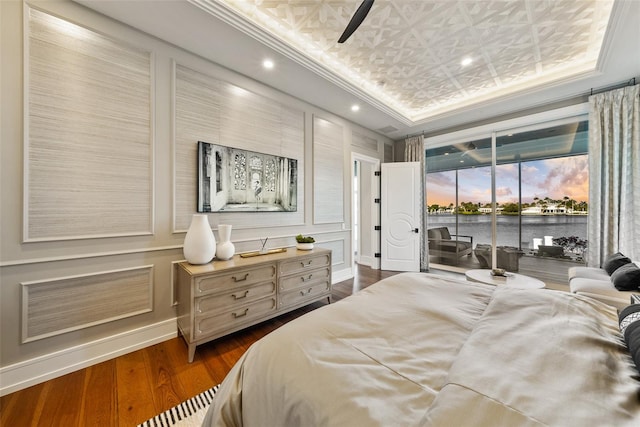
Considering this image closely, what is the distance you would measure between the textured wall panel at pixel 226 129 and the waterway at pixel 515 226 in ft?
10.5

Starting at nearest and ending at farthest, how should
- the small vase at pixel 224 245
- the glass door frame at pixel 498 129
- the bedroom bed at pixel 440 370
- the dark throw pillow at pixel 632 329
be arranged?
1. the bedroom bed at pixel 440 370
2. the dark throw pillow at pixel 632 329
3. the small vase at pixel 224 245
4. the glass door frame at pixel 498 129

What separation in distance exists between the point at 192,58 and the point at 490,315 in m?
3.17

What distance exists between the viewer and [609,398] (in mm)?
620

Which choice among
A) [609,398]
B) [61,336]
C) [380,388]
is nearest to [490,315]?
[609,398]

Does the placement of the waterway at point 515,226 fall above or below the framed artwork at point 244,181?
below

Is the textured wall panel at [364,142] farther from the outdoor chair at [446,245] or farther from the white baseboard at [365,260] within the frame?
the white baseboard at [365,260]

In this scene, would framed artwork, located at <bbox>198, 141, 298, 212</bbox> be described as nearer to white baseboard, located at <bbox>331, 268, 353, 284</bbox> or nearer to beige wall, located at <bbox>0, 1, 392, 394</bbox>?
beige wall, located at <bbox>0, 1, 392, 394</bbox>

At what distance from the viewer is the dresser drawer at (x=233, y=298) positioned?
1948mm

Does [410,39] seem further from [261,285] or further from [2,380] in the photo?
[2,380]

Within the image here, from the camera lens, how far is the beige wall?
1.61 meters

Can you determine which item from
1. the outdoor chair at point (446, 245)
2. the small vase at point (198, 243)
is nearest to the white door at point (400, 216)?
the outdoor chair at point (446, 245)

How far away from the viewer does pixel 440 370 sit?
787 millimetres

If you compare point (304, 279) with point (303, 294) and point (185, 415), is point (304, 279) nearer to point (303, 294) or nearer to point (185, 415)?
point (303, 294)

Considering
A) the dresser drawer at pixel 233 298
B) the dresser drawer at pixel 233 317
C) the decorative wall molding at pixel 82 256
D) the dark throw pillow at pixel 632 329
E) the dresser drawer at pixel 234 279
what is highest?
the decorative wall molding at pixel 82 256
